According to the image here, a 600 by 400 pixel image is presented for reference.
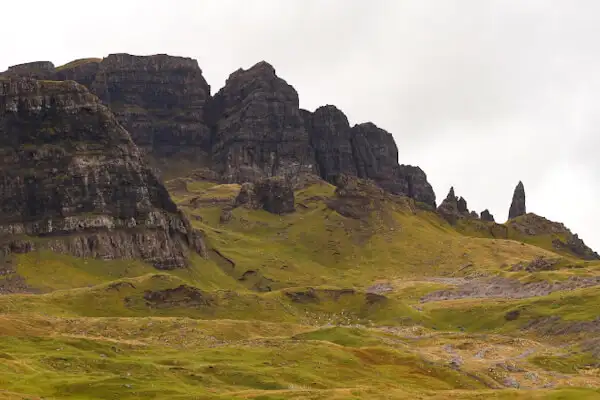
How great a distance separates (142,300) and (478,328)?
275 feet

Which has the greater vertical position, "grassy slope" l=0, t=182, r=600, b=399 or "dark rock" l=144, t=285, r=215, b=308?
"dark rock" l=144, t=285, r=215, b=308

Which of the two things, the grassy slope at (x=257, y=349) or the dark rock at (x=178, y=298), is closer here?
the grassy slope at (x=257, y=349)

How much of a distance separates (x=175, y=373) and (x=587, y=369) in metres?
77.8

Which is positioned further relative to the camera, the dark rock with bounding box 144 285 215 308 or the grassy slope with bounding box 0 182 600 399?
the dark rock with bounding box 144 285 215 308

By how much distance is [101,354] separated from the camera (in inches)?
4063

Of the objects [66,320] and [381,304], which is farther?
[381,304]

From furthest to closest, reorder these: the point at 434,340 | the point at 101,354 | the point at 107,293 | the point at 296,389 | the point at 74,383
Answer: the point at 107,293 < the point at 434,340 < the point at 101,354 < the point at 296,389 < the point at 74,383

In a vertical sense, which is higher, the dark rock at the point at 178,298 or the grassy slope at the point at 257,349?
the dark rock at the point at 178,298

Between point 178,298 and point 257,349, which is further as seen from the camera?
point 178,298

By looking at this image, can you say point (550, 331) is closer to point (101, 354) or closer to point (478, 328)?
point (478, 328)

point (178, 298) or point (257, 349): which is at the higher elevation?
point (178, 298)

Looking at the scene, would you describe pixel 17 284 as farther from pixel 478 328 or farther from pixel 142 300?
pixel 478 328

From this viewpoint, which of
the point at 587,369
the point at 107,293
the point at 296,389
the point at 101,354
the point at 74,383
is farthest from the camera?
the point at 107,293

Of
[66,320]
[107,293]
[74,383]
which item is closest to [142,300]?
[107,293]
